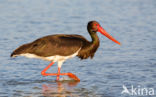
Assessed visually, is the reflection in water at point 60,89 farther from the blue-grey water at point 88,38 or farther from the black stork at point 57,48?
the black stork at point 57,48

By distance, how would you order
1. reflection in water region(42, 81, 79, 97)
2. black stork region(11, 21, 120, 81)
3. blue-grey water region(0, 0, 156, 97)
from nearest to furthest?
1. reflection in water region(42, 81, 79, 97)
2. blue-grey water region(0, 0, 156, 97)
3. black stork region(11, 21, 120, 81)

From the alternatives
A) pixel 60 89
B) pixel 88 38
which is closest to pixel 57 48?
pixel 60 89

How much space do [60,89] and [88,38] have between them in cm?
522

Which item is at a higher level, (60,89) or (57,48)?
(57,48)

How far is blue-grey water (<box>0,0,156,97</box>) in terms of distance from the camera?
923cm

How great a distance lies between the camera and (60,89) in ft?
29.9

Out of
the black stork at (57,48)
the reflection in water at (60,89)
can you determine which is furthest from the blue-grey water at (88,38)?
the black stork at (57,48)

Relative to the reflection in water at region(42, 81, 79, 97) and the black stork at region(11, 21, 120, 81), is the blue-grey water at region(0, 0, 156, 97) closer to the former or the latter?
the reflection in water at region(42, 81, 79, 97)

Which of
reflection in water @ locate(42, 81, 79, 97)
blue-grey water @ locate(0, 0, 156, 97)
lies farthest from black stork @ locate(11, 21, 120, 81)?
blue-grey water @ locate(0, 0, 156, 97)

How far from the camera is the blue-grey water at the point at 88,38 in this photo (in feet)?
30.3

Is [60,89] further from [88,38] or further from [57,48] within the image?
[88,38]

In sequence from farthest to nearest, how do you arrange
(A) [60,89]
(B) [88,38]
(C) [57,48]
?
(B) [88,38], (C) [57,48], (A) [60,89]

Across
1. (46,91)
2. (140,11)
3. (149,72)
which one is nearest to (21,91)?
(46,91)

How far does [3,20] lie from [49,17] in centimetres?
190
